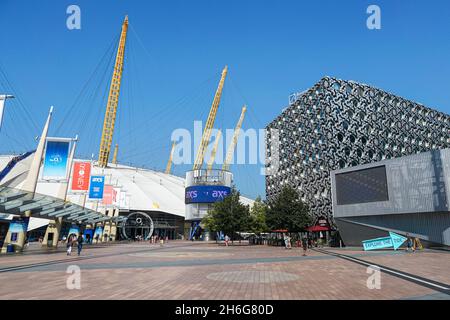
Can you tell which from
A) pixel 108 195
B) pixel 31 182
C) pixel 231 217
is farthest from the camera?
pixel 108 195

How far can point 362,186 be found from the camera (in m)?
45.1

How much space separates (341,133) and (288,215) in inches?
844

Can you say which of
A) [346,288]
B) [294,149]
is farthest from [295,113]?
[346,288]

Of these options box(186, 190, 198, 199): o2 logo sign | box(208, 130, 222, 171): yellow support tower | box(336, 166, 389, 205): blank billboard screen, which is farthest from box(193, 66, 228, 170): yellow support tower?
box(336, 166, 389, 205): blank billboard screen

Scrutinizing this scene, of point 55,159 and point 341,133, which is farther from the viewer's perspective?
point 341,133

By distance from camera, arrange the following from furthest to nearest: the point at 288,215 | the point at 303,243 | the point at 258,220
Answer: the point at 258,220
the point at 288,215
the point at 303,243

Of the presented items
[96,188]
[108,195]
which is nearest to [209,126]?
[108,195]

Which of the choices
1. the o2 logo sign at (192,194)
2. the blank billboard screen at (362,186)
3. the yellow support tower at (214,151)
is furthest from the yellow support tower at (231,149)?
the blank billboard screen at (362,186)

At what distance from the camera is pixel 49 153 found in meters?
34.1

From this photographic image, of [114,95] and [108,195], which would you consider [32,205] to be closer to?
[108,195]

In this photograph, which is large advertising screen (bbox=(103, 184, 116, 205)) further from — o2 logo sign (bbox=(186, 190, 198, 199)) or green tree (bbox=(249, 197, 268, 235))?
green tree (bbox=(249, 197, 268, 235))

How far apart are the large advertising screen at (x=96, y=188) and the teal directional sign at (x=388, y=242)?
125ft

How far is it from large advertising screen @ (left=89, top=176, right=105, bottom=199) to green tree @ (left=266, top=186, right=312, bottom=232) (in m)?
26.6

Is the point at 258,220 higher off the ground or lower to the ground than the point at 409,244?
higher
